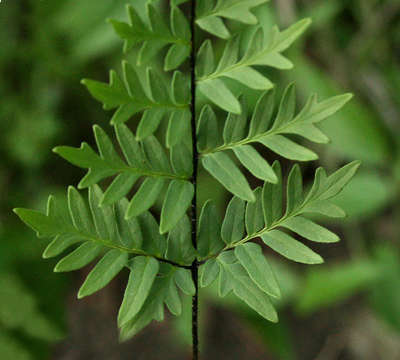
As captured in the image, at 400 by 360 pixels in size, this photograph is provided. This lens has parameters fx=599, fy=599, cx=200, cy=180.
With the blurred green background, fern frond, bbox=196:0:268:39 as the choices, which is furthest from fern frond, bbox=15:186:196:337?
the blurred green background

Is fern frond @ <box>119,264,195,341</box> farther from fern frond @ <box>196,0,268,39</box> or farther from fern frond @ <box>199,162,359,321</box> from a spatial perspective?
fern frond @ <box>196,0,268,39</box>

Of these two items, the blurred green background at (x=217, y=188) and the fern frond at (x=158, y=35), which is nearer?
the fern frond at (x=158, y=35)

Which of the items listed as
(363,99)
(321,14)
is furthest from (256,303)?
(363,99)

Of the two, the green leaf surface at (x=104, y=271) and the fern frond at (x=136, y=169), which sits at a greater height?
the fern frond at (x=136, y=169)

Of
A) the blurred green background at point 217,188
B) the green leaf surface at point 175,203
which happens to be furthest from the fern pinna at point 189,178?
the blurred green background at point 217,188

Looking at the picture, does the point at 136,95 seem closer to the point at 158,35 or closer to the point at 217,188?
the point at 158,35

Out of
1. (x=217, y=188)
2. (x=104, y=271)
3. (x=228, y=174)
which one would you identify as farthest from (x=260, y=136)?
(x=217, y=188)

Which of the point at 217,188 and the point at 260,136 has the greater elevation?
the point at 260,136

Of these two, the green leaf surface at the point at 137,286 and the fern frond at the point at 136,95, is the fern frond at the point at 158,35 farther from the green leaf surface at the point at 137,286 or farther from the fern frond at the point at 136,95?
the green leaf surface at the point at 137,286
